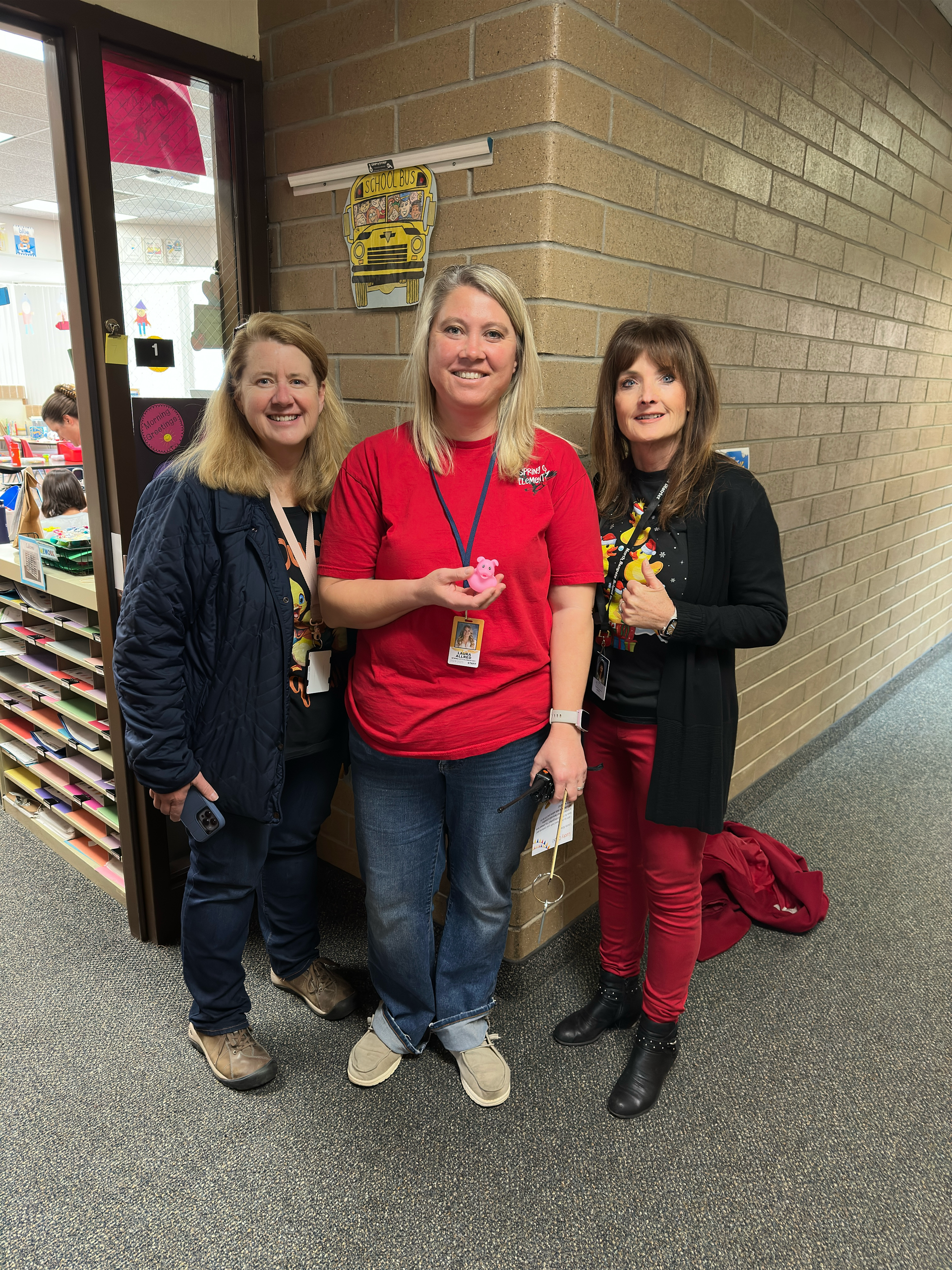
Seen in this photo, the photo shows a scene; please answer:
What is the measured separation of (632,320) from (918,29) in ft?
9.44

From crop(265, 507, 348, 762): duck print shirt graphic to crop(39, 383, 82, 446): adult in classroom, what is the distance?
3.23 meters

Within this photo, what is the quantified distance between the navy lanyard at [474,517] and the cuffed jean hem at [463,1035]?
3.38 feet

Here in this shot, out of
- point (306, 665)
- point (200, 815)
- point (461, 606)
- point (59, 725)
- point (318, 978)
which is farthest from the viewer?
point (59, 725)

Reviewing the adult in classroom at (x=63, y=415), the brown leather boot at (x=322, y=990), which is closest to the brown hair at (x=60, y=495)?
the adult in classroom at (x=63, y=415)

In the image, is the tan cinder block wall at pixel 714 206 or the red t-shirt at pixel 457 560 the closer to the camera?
the red t-shirt at pixel 457 560

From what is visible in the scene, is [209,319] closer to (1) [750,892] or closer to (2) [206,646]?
(2) [206,646]

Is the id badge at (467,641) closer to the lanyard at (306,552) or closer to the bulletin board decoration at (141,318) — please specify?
the lanyard at (306,552)

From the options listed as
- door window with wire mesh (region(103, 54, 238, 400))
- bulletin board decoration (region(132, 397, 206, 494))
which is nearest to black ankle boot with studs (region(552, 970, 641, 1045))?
bulletin board decoration (region(132, 397, 206, 494))

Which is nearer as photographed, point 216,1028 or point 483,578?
point 483,578

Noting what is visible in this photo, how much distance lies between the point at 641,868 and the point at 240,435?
1279 millimetres

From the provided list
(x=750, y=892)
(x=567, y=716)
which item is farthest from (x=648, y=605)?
(x=750, y=892)

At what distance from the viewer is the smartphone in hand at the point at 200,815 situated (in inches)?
60.7

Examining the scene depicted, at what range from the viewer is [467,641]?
4.76ft

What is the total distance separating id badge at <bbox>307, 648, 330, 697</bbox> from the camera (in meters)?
1.66
